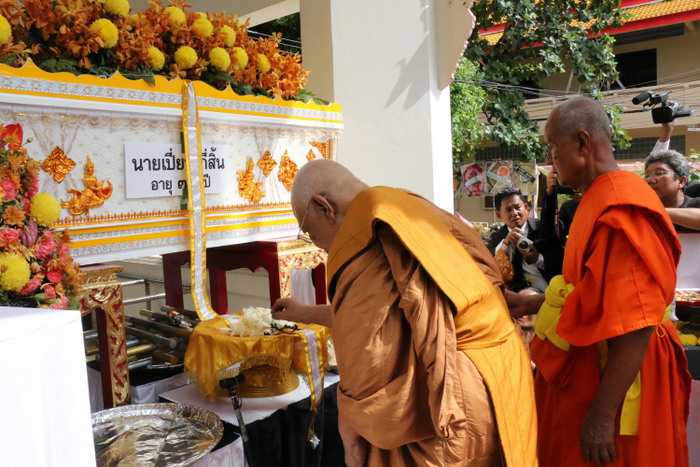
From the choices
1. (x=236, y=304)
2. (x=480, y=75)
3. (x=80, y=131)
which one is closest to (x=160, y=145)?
(x=80, y=131)

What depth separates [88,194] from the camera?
2.29 metres

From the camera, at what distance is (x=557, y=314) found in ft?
6.63

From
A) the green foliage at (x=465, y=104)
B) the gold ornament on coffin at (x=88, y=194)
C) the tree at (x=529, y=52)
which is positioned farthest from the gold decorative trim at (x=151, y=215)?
the tree at (x=529, y=52)

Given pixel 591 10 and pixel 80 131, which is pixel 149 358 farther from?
pixel 591 10

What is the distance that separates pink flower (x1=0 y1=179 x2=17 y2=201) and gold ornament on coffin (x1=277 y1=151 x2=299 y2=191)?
1.59 m

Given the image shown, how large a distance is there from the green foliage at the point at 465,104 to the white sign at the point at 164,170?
6519 mm

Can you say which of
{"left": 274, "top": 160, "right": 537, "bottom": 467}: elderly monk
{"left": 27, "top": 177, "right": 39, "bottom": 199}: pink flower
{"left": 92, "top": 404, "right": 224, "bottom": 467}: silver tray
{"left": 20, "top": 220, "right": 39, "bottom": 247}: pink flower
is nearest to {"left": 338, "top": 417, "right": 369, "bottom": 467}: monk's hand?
{"left": 274, "top": 160, "right": 537, "bottom": 467}: elderly monk

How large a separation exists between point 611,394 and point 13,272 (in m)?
1.75

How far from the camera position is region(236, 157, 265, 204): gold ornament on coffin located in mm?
2879

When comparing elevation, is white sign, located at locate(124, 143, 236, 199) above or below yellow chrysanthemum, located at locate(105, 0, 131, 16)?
below

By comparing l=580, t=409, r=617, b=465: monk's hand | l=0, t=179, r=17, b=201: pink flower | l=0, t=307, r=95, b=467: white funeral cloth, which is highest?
l=0, t=179, r=17, b=201: pink flower

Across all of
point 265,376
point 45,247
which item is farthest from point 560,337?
point 45,247

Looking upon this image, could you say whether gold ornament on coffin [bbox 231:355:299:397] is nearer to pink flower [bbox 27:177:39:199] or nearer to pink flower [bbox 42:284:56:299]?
pink flower [bbox 42:284:56:299]

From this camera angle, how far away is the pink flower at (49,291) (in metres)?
1.59
